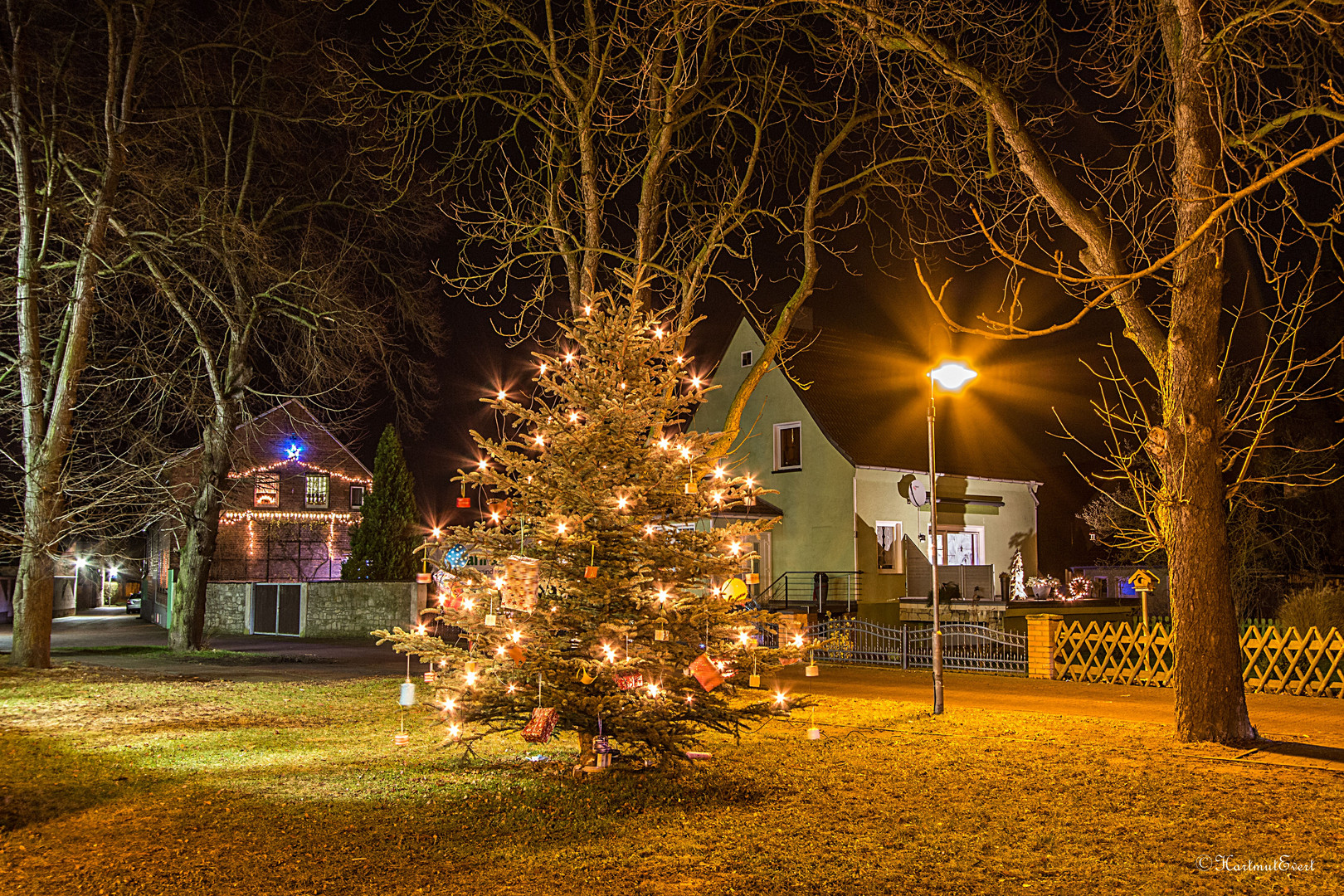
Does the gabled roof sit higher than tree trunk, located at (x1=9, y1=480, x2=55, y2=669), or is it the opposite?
the gabled roof

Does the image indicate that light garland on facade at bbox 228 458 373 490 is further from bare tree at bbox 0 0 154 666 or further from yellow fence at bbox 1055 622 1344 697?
yellow fence at bbox 1055 622 1344 697

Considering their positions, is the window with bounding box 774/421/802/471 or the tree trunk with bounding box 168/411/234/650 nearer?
the tree trunk with bounding box 168/411/234/650

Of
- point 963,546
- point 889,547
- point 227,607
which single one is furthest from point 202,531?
point 963,546

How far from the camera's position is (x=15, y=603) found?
58.3 feet

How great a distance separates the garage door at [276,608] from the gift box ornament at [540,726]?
984 inches

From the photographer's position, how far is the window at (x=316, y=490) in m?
46.7

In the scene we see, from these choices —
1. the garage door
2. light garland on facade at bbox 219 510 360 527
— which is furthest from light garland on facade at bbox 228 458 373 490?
the garage door

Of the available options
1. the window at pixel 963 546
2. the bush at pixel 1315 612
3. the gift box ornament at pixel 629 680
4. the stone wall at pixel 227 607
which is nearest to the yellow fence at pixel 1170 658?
the bush at pixel 1315 612

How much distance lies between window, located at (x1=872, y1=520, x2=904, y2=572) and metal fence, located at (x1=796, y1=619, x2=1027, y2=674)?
8.85m

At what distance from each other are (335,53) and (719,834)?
52.8 feet

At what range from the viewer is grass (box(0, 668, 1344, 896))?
5.64 metres

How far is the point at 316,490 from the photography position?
46.9 m

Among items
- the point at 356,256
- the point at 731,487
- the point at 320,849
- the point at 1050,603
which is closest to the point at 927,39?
the point at 731,487

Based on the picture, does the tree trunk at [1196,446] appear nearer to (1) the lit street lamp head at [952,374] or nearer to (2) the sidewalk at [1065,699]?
(2) the sidewalk at [1065,699]
